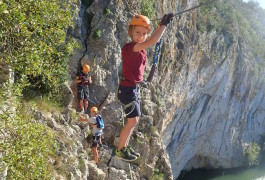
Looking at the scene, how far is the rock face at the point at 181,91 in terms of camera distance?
408 inches

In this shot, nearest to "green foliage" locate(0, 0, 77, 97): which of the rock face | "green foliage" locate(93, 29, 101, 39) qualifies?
the rock face

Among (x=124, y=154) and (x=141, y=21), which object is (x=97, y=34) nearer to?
(x=141, y=21)

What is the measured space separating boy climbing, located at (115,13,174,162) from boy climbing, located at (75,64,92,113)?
4.31m

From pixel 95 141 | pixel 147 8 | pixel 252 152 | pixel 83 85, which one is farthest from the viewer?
pixel 252 152

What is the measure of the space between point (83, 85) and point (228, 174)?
24.9 meters

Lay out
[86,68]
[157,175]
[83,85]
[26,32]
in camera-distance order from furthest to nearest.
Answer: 1. [157,175]
2. [83,85]
3. [86,68]
4. [26,32]

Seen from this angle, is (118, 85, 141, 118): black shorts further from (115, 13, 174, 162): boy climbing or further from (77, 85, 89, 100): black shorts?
(77, 85, 89, 100): black shorts

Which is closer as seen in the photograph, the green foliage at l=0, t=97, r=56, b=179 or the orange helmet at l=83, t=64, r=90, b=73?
the green foliage at l=0, t=97, r=56, b=179

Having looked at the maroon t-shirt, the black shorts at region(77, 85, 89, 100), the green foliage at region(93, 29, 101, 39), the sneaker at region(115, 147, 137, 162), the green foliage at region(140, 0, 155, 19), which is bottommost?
the sneaker at region(115, 147, 137, 162)

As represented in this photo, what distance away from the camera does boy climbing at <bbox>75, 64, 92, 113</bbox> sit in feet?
31.2

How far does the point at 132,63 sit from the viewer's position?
4938mm

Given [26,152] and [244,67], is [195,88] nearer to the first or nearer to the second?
[244,67]

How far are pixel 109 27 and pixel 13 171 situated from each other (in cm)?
749

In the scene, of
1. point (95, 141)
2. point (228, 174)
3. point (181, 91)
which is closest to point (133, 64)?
point (95, 141)
